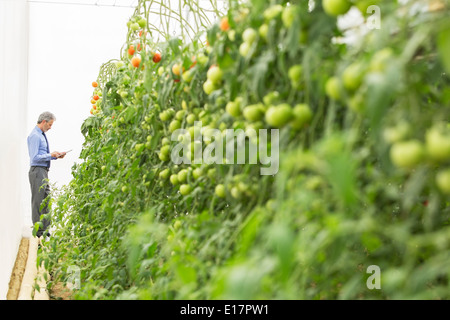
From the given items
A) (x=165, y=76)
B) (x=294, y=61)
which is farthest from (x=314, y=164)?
(x=165, y=76)

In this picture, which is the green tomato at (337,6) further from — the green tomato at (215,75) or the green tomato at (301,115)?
the green tomato at (215,75)

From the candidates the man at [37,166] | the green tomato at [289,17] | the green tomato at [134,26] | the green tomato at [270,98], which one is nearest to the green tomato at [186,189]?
the green tomato at [270,98]

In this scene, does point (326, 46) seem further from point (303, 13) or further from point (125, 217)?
point (125, 217)

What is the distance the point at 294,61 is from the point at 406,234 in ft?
1.20

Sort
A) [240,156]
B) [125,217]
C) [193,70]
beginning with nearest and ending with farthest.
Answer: [240,156] → [193,70] → [125,217]

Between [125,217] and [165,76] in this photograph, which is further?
[125,217]

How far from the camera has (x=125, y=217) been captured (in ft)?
5.21

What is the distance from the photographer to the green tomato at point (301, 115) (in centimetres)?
77

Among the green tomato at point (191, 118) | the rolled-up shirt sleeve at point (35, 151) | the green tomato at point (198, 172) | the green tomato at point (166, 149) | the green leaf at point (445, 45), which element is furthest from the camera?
the rolled-up shirt sleeve at point (35, 151)

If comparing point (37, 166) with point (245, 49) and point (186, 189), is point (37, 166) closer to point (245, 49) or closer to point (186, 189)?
point (186, 189)

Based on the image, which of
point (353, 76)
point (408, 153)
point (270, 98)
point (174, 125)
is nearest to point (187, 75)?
point (174, 125)

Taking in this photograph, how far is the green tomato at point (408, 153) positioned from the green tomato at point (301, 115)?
7.9 inches

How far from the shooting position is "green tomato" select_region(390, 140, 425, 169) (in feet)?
1.89

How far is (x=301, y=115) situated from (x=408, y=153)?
223mm
